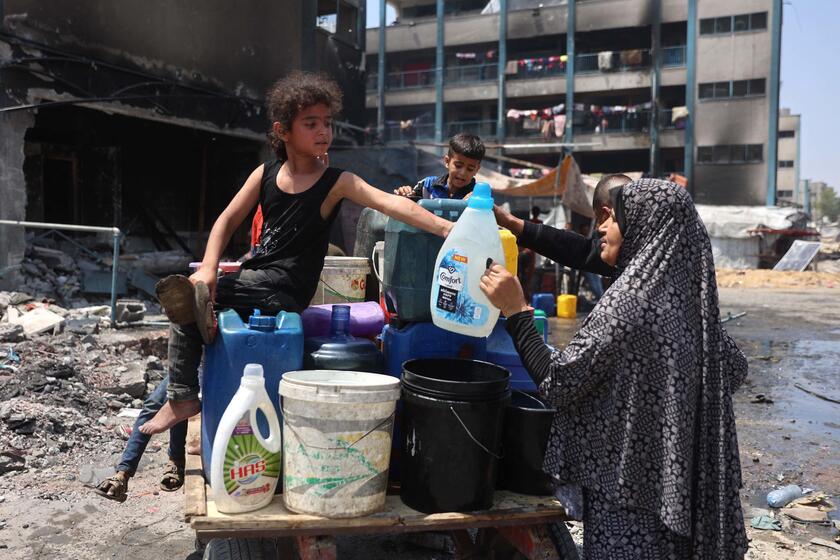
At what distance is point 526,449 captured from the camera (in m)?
2.24

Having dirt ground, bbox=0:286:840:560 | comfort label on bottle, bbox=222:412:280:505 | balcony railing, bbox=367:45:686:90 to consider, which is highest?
balcony railing, bbox=367:45:686:90

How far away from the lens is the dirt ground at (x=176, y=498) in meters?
3.51

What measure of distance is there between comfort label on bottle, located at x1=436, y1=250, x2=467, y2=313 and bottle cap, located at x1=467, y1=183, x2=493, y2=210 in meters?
0.17

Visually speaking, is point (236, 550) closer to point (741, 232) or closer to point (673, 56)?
point (741, 232)

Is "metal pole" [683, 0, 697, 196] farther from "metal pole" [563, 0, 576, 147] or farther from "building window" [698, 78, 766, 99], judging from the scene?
"metal pole" [563, 0, 576, 147]

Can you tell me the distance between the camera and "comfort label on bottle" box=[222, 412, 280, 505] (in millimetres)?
1984

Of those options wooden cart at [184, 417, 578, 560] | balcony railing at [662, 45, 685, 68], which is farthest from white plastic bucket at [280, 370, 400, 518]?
balcony railing at [662, 45, 685, 68]

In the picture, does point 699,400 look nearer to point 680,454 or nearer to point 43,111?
point 680,454

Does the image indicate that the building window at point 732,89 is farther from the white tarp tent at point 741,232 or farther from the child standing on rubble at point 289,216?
the child standing on rubble at point 289,216

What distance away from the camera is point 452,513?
205 cm

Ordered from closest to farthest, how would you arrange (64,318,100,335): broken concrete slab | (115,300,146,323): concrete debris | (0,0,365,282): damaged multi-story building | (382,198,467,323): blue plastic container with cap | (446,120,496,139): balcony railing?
(382,198,467,323): blue plastic container with cap < (64,318,100,335): broken concrete slab < (115,300,146,323): concrete debris < (0,0,365,282): damaged multi-story building < (446,120,496,139): balcony railing

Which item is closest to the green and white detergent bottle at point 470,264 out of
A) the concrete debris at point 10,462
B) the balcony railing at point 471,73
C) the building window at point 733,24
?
the concrete debris at point 10,462

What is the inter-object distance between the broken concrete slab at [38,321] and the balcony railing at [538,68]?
33528mm

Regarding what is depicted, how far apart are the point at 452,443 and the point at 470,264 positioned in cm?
59
